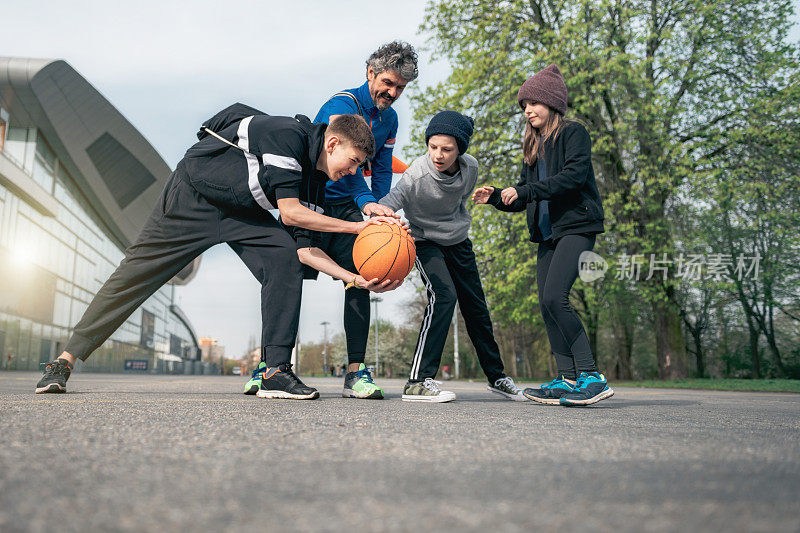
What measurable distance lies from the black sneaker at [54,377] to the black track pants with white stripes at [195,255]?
0.49 ft

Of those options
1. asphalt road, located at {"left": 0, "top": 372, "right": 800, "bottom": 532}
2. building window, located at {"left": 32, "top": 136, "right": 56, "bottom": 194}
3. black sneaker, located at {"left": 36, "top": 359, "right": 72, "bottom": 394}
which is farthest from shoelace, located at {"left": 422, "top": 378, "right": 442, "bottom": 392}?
building window, located at {"left": 32, "top": 136, "right": 56, "bottom": 194}

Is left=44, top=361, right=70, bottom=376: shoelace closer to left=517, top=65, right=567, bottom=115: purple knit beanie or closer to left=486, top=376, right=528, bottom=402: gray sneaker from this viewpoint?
left=486, top=376, right=528, bottom=402: gray sneaker

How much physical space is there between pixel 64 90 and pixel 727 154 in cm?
2954

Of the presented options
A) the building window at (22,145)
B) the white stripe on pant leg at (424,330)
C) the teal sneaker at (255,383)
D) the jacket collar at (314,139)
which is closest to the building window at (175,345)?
the building window at (22,145)

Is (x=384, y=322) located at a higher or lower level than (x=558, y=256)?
higher

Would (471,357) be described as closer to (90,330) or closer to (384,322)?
(384,322)

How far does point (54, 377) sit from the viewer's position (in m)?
4.32

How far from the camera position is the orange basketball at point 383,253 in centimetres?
413

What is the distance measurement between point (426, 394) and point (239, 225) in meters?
1.78

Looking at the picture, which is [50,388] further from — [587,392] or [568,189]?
[568,189]

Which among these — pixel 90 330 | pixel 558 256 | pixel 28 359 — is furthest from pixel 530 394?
pixel 28 359

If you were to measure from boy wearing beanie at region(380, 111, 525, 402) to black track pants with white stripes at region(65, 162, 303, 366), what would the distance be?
987 mm

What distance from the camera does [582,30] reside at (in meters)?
15.1

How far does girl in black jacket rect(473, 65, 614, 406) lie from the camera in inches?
167
